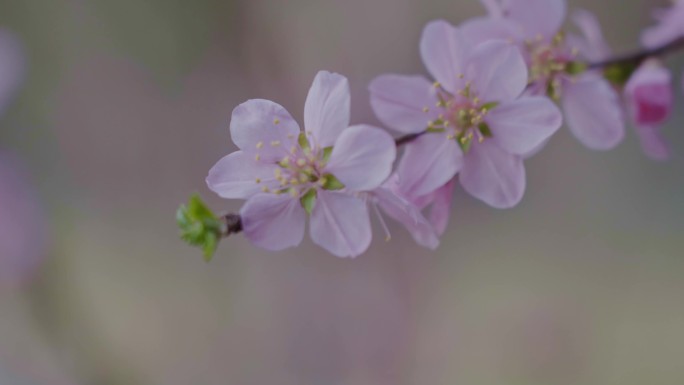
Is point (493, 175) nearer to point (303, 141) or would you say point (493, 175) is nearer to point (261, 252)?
point (303, 141)

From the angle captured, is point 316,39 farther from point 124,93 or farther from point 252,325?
point 252,325

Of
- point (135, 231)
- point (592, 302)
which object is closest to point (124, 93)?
point (135, 231)

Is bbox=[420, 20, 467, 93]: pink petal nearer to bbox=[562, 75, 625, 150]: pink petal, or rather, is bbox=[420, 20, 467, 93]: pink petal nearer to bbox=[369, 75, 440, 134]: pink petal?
bbox=[369, 75, 440, 134]: pink petal

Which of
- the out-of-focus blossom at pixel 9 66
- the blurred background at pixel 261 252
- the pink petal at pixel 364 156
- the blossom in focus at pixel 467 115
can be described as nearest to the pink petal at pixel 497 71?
the blossom in focus at pixel 467 115

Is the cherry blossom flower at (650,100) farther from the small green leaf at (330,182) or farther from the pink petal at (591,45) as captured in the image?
the small green leaf at (330,182)

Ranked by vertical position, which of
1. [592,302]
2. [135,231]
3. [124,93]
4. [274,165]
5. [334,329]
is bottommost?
[592,302]

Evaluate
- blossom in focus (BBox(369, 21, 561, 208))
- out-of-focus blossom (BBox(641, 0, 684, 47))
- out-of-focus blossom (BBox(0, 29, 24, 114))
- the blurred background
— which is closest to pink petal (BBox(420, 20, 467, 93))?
blossom in focus (BBox(369, 21, 561, 208))
